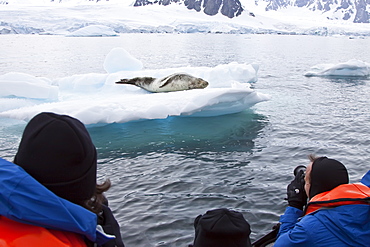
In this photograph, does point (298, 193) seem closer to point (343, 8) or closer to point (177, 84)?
point (177, 84)

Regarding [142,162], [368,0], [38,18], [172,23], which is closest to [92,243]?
[142,162]

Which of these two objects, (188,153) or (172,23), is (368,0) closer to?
(172,23)

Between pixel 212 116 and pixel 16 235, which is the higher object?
pixel 16 235

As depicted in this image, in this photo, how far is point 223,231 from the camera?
1.93 m

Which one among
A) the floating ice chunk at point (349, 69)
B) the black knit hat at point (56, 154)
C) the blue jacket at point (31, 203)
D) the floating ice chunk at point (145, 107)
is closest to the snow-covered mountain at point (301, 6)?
the floating ice chunk at point (349, 69)

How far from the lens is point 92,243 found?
1548 mm

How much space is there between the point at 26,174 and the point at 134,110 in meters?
6.15

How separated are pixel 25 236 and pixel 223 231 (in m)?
0.98

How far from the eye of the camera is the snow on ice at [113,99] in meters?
7.38

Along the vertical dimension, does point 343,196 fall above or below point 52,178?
below

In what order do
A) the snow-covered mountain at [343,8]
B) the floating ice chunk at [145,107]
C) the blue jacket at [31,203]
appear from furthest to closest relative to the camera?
the snow-covered mountain at [343,8] < the floating ice chunk at [145,107] < the blue jacket at [31,203]

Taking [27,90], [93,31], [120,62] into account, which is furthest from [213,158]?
[93,31]

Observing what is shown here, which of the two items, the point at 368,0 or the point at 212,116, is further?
the point at 368,0

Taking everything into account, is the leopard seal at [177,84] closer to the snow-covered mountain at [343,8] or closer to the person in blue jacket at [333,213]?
the person in blue jacket at [333,213]
